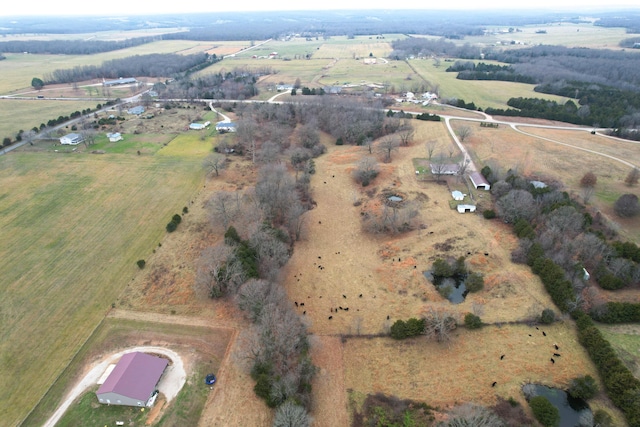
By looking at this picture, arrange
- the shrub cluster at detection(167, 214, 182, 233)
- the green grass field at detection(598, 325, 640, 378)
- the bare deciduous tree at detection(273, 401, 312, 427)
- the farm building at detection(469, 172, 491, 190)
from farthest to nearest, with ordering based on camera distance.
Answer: the farm building at detection(469, 172, 491, 190) → the shrub cluster at detection(167, 214, 182, 233) → the green grass field at detection(598, 325, 640, 378) → the bare deciduous tree at detection(273, 401, 312, 427)

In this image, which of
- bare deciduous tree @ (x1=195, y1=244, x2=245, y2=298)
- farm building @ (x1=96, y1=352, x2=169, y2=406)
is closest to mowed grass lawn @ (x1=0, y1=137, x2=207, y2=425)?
farm building @ (x1=96, y1=352, x2=169, y2=406)

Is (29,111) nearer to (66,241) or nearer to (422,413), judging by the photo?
(66,241)

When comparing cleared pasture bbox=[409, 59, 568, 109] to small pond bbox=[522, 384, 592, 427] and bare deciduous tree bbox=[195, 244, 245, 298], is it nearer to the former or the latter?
small pond bbox=[522, 384, 592, 427]

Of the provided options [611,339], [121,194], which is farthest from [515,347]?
[121,194]

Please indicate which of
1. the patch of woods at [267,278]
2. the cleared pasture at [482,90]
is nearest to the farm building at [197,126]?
the patch of woods at [267,278]

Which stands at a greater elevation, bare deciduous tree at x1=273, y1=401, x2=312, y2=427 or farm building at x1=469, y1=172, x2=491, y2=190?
bare deciduous tree at x1=273, y1=401, x2=312, y2=427

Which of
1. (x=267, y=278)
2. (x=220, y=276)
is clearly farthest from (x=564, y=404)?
(x=220, y=276)

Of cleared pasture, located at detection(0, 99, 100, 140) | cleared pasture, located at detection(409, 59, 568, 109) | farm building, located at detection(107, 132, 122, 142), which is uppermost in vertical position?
cleared pasture, located at detection(0, 99, 100, 140)
